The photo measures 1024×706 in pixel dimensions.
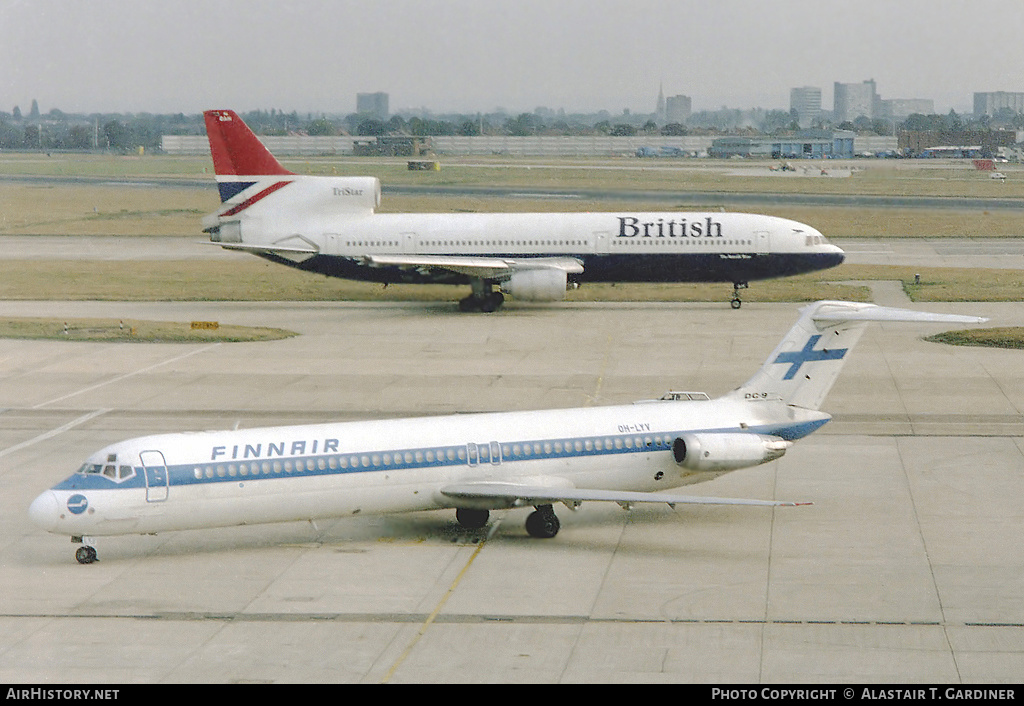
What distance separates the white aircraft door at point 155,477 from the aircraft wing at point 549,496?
551 centimetres

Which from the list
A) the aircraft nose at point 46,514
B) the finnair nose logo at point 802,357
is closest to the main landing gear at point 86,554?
the aircraft nose at point 46,514

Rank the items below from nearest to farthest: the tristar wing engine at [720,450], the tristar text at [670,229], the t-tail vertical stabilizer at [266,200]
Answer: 1. the tristar wing engine at [720,450]
2. the tristar text at [670,229]
3. the t-tail vertical stabilizer at [266,200]

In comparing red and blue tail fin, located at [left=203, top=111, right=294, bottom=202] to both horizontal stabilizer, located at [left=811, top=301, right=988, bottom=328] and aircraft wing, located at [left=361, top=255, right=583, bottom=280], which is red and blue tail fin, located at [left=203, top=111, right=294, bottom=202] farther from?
horizontal stabilizer, located at [left=811, top=301, right=988, bottom=328]

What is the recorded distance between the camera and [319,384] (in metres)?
44.6

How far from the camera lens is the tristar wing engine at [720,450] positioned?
91.3 ft

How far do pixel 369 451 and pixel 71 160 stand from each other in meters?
151

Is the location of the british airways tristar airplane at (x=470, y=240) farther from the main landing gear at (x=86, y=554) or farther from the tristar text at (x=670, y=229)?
the main landing gear at (x=86, y=554)

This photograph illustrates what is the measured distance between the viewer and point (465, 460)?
27.2 meters

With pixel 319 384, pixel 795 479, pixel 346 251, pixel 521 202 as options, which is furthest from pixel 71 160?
pixel 795 479

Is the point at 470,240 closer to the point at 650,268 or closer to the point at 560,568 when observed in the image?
the point at 650,268

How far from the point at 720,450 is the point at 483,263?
32.2 metres

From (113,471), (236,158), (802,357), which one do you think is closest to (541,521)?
(802,357)

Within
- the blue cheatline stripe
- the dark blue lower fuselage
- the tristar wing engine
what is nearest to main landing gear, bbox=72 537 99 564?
the blue cheatline stripe

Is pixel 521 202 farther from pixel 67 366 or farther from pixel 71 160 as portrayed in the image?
pixel 71 160
